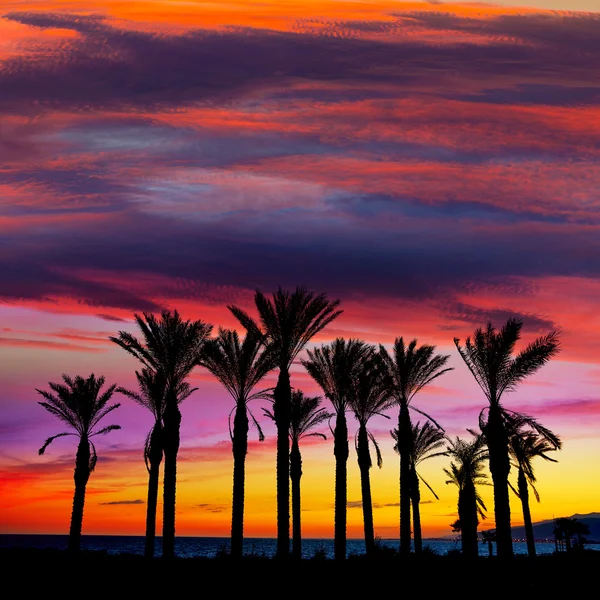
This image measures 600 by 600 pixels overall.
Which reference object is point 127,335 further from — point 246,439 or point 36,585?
point 36,585

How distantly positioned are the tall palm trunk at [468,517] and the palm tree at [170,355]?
24.3 m

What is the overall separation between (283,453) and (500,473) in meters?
10.5

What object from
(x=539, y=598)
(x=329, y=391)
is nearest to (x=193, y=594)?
(x=539, y=598)

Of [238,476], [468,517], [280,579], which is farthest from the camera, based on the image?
[468,517]

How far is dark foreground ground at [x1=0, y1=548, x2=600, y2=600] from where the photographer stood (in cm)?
2978

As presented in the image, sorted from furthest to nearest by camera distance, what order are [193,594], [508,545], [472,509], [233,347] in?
1. [472,509]
2. [233,347]
3. [508,545]
4. [193,594]

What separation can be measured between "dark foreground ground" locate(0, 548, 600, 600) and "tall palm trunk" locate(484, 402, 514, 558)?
52.2 inches

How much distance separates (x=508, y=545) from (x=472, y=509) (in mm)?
25230

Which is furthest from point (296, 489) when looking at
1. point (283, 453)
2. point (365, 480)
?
point (283, 453)

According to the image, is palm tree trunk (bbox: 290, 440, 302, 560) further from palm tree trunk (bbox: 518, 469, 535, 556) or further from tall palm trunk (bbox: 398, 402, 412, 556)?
palm tree trunk (bbox: 518, 469, 535, 556)

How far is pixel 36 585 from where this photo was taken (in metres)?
29.5

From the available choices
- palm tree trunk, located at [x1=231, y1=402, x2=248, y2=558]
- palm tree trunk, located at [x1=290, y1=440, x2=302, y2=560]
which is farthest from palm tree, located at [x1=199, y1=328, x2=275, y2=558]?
palm tree trunk, located at [x1=290, y1=440, x2=302, y2=560]

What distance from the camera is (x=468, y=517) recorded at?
6019cm

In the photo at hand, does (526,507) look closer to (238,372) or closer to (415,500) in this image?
(415,500)
